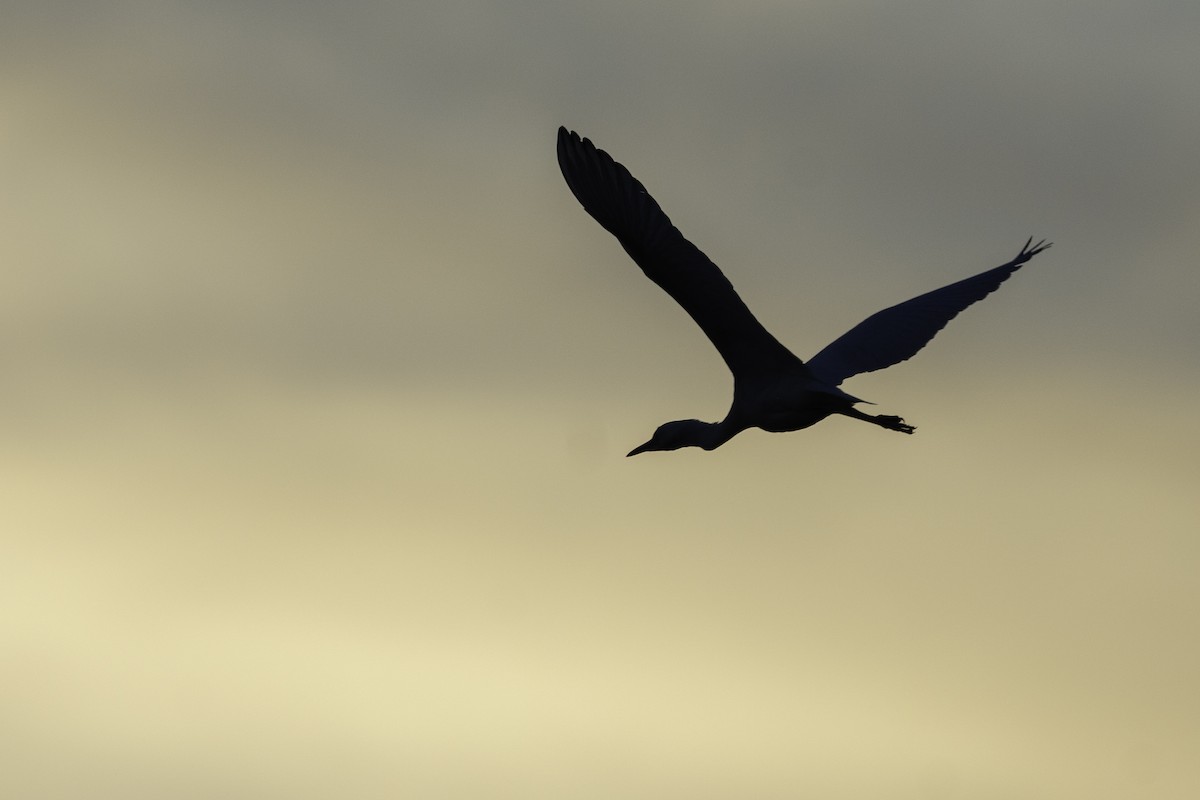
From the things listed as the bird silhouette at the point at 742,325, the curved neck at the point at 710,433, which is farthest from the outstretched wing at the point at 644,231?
the curved neck at the point at 710,433

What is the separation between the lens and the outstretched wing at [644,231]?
21.9m

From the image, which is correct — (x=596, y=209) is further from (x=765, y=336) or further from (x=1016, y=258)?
(x=1016, y=258)

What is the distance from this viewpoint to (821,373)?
2611 centimetres

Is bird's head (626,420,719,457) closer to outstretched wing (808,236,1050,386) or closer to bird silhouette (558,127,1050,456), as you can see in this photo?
bird silhouette (558,127,1050,456)

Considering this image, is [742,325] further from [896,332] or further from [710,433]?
[896,332]

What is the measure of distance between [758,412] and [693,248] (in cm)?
356

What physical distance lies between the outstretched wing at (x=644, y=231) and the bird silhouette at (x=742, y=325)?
0.01 m

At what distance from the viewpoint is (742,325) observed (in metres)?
23.3

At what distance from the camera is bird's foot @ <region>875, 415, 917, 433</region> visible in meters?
24.2

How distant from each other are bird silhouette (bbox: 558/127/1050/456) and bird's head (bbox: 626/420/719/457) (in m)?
0.01

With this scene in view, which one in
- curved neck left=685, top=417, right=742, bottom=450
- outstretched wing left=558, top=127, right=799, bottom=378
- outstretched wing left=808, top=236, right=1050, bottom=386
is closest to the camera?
outstretched wing left=558, top=127, right=799, bottom=378

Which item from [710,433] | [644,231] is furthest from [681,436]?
[644,231]

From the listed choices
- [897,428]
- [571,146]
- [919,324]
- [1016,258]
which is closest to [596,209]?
[571,146]

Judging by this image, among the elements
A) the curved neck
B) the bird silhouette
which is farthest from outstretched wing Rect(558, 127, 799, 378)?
the curved neck
